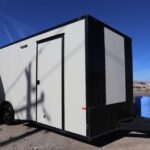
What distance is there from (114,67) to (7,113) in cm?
429

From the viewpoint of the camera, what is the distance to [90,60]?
5.09 metres

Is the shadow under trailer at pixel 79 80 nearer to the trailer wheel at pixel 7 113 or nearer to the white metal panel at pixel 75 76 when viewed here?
the white metal panel at pixel 75 76

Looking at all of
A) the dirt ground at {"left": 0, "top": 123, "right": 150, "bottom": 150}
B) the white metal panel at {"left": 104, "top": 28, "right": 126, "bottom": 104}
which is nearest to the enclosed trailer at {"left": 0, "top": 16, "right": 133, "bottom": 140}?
the white metal panel at {"left": 104, "top": 28, "right": 126, "bottom": 104}

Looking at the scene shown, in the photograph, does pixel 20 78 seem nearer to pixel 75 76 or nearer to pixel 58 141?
pixel 58 141

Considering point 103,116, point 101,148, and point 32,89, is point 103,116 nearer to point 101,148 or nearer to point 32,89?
point 101,148

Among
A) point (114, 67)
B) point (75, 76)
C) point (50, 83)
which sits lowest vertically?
point (50, 83)

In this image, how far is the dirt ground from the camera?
545 centimetres

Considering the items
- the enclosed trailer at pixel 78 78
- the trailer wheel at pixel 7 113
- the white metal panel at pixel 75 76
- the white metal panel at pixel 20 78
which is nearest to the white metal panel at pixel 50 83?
the enclosed trailer at pixel 78 78

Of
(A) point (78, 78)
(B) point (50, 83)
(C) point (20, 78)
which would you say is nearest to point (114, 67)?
(A) point (78, 78)

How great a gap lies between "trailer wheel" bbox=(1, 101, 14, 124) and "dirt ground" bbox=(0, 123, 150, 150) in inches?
29.1

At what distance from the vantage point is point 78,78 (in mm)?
5234

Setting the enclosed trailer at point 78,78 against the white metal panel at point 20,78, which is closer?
the enclosed trailer at point 78,78

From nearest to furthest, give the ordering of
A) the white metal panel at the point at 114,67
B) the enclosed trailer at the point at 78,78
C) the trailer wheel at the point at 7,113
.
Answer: the enclosed trailer at the point at 78,78, the white metal panel at the point at 114,67, the trailer wheel at the point at 7,113

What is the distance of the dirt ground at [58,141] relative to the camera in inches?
215
